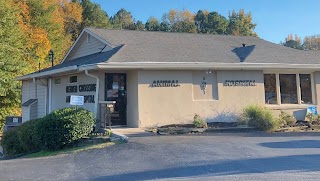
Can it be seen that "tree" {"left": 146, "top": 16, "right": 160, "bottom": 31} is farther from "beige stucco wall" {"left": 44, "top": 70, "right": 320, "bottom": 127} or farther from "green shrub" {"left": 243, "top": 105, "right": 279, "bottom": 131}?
"green shrub" {"left": 243, "top": 105, "right": 279, "bottom": 131}

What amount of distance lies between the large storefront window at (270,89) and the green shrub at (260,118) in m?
2.24

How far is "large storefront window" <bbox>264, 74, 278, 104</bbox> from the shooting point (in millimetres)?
15688

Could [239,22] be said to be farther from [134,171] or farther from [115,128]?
[134,171]

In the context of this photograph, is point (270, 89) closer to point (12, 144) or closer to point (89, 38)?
point (89, 38)

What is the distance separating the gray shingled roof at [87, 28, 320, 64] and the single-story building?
5 cm

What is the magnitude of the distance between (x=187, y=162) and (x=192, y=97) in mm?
6779

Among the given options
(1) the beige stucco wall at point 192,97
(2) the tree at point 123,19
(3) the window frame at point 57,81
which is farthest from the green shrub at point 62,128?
(2) the tree at point 123,19

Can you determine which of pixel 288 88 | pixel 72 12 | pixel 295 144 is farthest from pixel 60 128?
pixel 72 12

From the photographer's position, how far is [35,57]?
1257 inches

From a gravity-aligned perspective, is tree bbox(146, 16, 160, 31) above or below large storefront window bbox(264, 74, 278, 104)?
above

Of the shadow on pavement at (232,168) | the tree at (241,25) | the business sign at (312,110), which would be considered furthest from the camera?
the tree at (241,25)

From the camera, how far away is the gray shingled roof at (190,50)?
14.2 m

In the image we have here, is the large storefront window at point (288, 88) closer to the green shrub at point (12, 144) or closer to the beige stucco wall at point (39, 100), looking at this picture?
the green shrub at point (12, 144)

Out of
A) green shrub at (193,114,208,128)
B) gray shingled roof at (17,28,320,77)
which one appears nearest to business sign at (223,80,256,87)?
gray shingled roof at (17,28,320,77)
